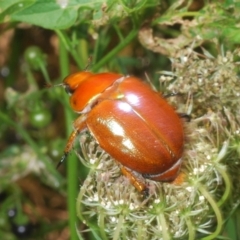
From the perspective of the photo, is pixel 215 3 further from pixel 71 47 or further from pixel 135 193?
pixel 135 193

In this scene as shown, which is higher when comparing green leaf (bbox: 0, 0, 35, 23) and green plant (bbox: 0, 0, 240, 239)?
green leaf (bbox: 0, 0, 35, 23)

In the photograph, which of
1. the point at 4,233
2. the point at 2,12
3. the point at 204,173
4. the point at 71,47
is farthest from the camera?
the point at 4,233

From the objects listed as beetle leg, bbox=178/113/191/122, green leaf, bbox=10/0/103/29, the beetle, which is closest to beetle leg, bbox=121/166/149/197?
the beetle

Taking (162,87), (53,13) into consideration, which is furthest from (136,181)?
(53,13)

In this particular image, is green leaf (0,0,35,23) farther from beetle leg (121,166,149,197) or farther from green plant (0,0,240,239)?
beetle leg (121,166,149,197)

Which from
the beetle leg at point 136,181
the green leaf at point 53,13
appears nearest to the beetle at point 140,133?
the beetle leg at point 136,181

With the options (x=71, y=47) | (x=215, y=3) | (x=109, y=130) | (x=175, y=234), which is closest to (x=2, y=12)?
(x=71, y=47)

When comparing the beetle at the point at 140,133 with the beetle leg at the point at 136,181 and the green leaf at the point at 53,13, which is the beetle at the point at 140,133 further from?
the green leaf at the point at 53,13
